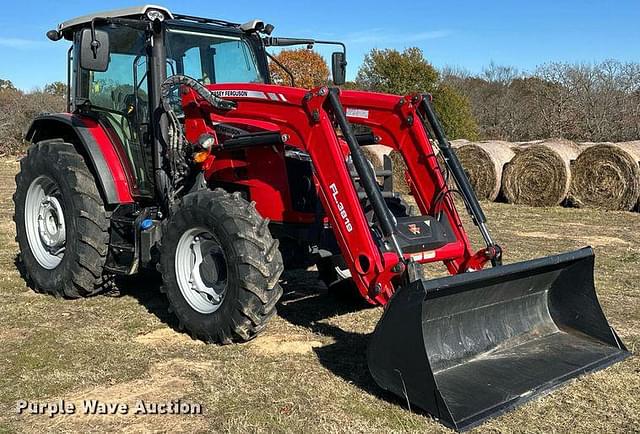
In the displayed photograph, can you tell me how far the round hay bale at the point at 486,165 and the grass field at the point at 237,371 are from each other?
6266 mm

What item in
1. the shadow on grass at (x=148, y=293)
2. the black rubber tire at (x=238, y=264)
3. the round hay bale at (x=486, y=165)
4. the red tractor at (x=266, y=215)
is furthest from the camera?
the round hay bale at (x=486, y=165)

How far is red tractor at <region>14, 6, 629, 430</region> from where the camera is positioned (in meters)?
3.89

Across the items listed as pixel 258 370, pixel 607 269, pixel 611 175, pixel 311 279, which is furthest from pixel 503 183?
pixel 258 370

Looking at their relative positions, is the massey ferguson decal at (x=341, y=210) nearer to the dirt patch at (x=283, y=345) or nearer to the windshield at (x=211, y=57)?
the dirt patch at (x=283, y=345)

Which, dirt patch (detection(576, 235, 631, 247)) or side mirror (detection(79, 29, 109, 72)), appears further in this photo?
dirt patch (detection(576, 235, 631, 247))

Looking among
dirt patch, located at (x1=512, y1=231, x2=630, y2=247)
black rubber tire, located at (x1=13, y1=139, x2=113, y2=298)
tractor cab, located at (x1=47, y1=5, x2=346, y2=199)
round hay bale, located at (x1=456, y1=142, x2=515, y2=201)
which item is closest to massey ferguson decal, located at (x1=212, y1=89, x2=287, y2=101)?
tractor cab, located at (x1=47, y1=5, x2=346, y2=199)

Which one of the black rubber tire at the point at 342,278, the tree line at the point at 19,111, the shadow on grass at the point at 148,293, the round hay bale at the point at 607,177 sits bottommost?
the shadow on grass at the point at 148,293

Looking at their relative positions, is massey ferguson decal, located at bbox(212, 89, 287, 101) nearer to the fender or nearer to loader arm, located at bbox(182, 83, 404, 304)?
loader arm, located at bbox(182, 83, 404, 304)

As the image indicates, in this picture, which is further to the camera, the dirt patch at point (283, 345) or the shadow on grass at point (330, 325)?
the dirt patch at point (283, 345)

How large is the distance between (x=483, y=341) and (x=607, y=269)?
11.6ft

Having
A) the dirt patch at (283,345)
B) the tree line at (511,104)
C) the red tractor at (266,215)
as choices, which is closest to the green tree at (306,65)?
the tree line at (511,104)

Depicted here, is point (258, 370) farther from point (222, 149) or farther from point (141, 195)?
point (141, 195)

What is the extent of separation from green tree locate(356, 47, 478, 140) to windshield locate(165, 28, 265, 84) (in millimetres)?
15336

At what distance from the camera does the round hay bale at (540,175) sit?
11.9 m
